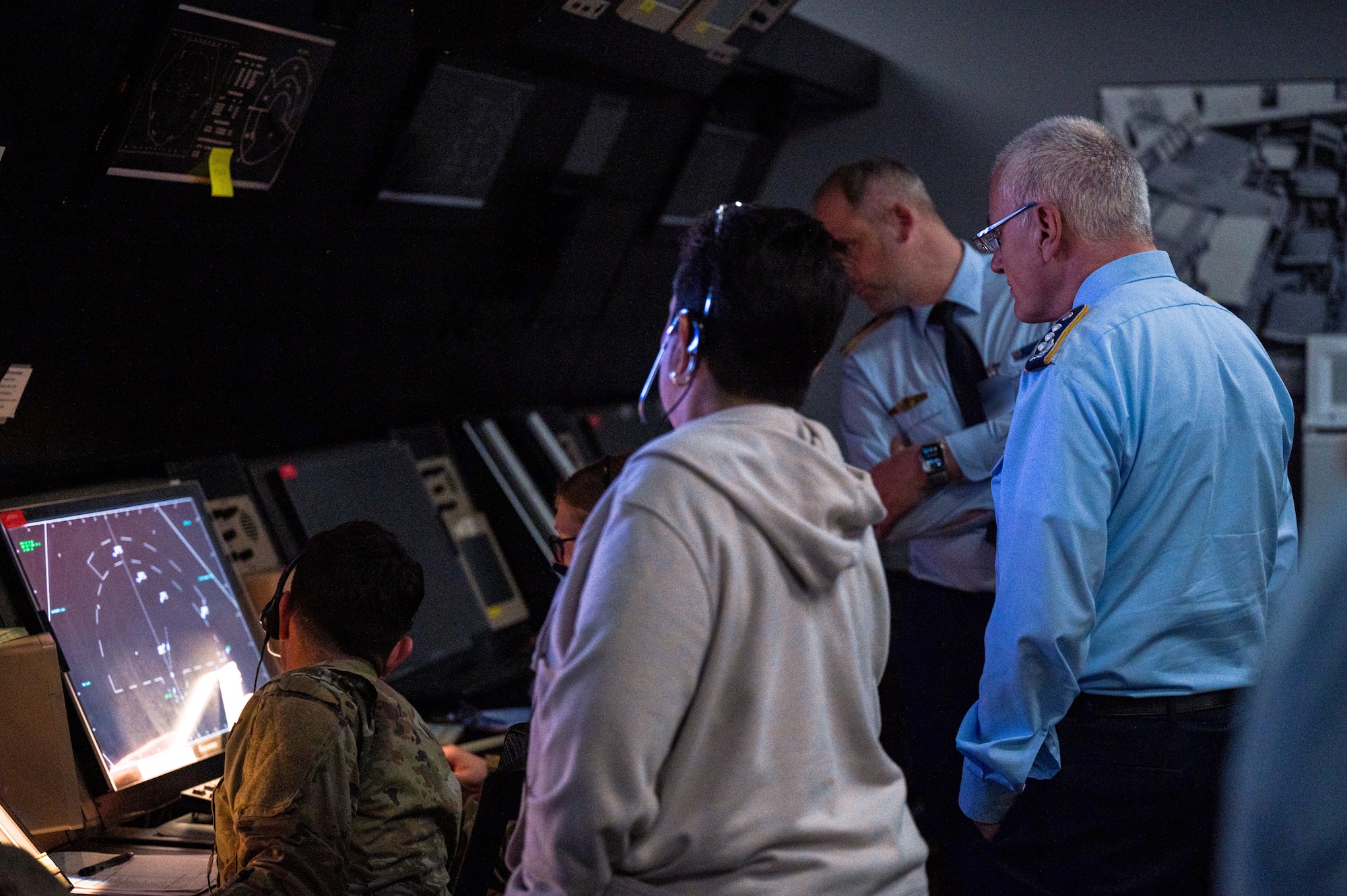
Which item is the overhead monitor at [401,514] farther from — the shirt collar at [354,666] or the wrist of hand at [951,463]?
the wrist of hand at [951,463]

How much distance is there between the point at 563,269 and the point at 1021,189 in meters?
1.69

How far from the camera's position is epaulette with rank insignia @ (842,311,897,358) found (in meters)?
2.52

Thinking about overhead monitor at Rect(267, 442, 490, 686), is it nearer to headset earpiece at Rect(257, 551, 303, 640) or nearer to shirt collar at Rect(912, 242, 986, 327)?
headset earpiece at Rect(257, 551, 303, 640)

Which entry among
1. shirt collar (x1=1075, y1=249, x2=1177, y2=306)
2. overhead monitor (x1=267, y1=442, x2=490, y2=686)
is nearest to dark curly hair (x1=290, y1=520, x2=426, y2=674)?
overhead monitor (x1=267, y1=442, x2=490, y2=686)

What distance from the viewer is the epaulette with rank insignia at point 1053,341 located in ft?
5.29

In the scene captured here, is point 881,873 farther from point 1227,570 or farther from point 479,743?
point 479,743

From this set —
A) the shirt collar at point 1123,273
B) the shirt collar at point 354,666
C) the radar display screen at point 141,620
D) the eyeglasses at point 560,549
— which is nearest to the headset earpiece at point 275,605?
the shirt collar at point 354,666

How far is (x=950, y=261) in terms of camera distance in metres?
2.47

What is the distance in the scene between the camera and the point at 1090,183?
1673mm

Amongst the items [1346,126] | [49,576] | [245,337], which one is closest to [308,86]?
[245,337]

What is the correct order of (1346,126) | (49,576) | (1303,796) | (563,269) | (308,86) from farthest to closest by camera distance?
(1346,126), (563,269), (308,86), (49,576), (1303,796)

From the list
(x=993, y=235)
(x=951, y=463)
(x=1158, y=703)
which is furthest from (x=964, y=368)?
(x=1158, y=703)

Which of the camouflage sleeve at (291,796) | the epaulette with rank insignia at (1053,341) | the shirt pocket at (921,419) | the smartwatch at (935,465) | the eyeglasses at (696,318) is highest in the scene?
the eyeglasses at (696,318)

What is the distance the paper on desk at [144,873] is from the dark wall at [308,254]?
2.32 ft
